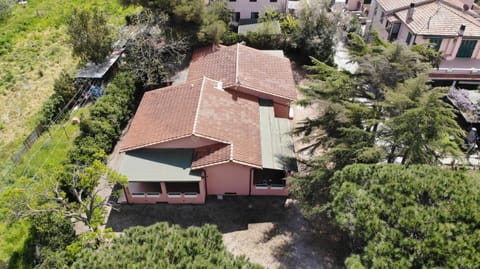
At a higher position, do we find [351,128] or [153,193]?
[351,128]

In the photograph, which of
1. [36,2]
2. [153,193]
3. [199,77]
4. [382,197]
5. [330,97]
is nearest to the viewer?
[382,197]

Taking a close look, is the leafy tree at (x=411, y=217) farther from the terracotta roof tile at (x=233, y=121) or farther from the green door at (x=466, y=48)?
the green door at (x=466, y=48)

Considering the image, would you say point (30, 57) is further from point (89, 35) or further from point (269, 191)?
point (269, 191)

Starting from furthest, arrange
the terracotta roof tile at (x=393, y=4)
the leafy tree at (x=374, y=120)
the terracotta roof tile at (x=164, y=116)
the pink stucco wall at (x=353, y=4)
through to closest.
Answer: the pink stucco wall at (x=353, y=4) → the terracotta roof tile at (x=393, y=4) → the terracotta roof tile at (x=164, y=116) → the leafy tree at (x=374, y=120)

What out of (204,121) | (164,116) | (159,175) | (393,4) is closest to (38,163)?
(164,116)

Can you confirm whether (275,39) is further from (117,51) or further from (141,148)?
(141,148)

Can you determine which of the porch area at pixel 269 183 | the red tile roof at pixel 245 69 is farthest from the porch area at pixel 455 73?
the porch area at pixel 269 183

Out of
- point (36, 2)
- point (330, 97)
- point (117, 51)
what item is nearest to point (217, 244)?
point (330, 97)
